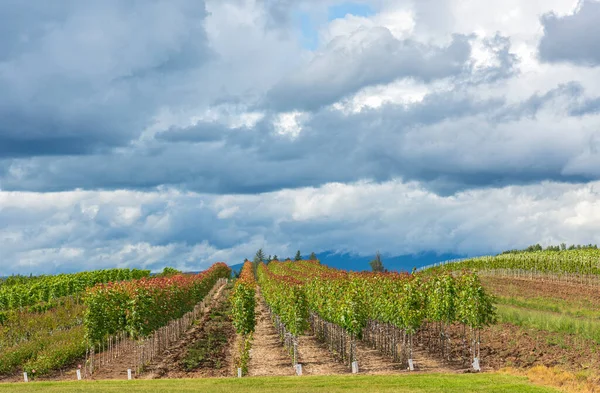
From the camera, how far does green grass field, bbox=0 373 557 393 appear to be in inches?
1147

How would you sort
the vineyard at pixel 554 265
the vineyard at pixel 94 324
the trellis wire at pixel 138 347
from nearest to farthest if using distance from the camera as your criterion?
the vineyard at pixel 94 324 → the trellis wire at pixel 138 347 → the vineyard at pixel 554 265

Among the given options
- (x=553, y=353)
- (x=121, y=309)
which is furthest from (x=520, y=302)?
(x=121, y=309)

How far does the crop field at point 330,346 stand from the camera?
32.7 m

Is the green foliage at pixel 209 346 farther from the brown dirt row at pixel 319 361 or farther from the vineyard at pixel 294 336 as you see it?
the brown dirt row at pixel 319 361

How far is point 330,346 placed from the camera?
159 feet

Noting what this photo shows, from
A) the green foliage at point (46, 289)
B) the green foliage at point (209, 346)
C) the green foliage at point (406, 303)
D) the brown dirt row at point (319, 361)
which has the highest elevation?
the green foliage at point (46, 289)

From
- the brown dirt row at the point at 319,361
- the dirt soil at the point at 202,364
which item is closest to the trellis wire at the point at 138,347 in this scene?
the dirt soil at the point at 202,364

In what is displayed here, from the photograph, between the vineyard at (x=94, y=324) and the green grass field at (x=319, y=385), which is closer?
the green grass field at (x=319, y=385)

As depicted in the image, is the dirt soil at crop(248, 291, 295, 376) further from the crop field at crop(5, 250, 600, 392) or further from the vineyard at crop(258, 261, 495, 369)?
the vineyard at crop(258, 261, 495, 369)

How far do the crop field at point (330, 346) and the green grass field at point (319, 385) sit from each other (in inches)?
2.4

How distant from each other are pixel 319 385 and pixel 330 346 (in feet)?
57.9

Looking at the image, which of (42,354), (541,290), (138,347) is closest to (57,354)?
(42,354)

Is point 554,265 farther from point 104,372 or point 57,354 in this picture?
point 57,354

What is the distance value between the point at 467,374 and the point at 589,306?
1657 inches
